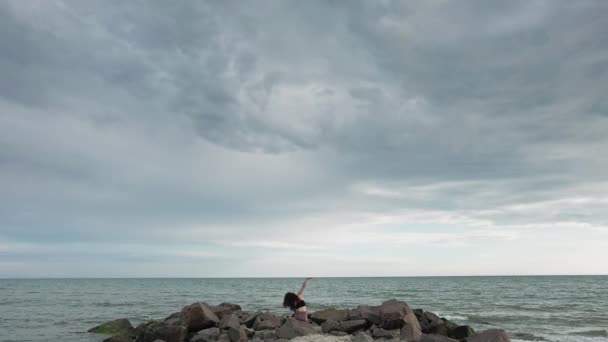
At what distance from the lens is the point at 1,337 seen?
2205 cm

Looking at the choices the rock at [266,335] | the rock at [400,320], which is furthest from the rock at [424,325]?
the rock at [266,335]

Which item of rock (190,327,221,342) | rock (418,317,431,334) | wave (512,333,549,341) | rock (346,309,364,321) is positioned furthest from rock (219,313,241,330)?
wave (512,333,549,341)

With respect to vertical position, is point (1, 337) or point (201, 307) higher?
point (201, 307)

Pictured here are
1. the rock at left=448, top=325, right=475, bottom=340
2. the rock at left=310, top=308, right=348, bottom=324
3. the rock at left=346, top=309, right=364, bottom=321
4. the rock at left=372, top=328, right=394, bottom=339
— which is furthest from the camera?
the rock at left=310, top=308, right=348, bottom=324

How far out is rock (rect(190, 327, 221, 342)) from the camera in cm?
1552

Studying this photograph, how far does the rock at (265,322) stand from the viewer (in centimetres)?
1683

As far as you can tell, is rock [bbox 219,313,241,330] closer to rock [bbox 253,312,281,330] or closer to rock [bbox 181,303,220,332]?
rock [bbox 181,303,220,332]

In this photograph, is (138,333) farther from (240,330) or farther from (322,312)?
(322,312)

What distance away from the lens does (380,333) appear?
14984 millimetres

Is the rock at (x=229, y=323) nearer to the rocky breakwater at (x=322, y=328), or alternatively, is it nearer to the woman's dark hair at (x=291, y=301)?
the rocky breakwater at (x=322, y=328)

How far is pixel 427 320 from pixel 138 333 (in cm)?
1149

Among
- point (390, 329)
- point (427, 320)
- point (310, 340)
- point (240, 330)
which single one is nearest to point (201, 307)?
point (240, 330)

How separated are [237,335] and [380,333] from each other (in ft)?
15.1

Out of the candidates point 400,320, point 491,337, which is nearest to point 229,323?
point 400,320
